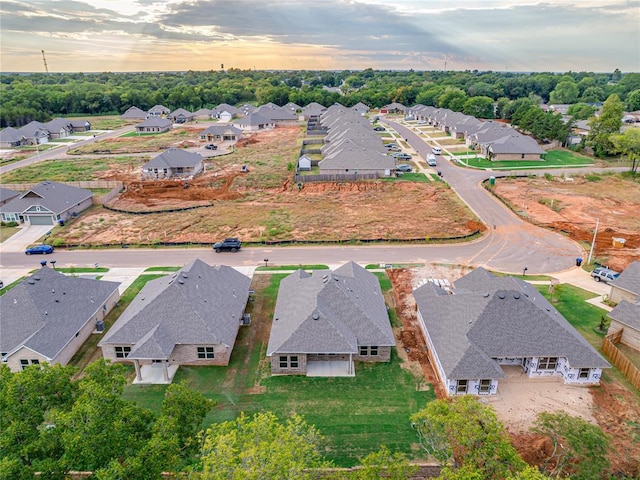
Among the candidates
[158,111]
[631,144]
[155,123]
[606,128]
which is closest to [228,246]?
[631,144]

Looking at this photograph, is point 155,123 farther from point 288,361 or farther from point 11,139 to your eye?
point 288,361

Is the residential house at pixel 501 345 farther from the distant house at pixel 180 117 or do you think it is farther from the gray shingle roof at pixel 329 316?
the distant house at pixel 180 117

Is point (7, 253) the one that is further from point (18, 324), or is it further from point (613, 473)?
point (613, 473)

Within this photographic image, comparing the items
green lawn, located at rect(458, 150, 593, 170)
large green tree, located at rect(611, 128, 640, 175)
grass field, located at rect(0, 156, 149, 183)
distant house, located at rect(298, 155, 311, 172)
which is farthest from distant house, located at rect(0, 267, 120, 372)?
large green tree, located at rect(611, 128, 640, 175)

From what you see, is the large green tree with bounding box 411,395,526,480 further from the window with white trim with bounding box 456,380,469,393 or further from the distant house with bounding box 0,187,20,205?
the distant house with bounding box 0,187,20,205

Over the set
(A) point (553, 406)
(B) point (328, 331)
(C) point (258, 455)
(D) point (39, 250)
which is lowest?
(D) point (39, 250)
